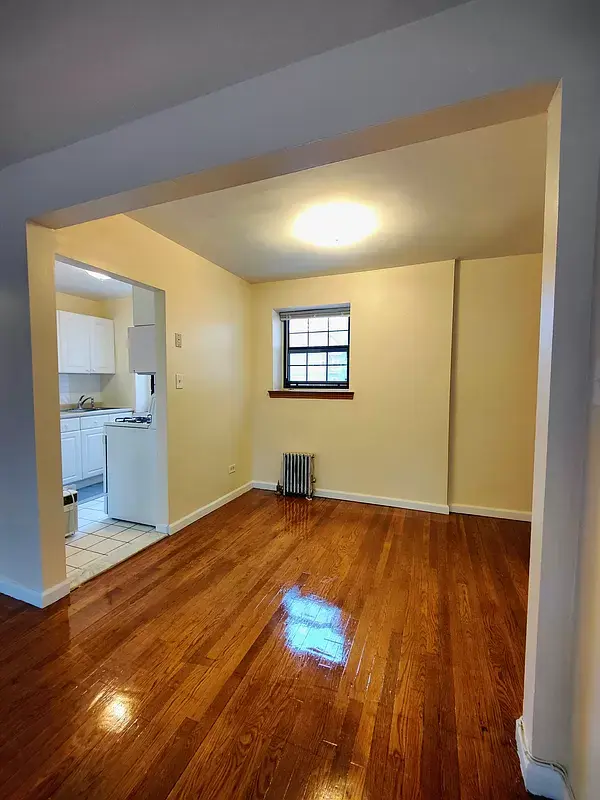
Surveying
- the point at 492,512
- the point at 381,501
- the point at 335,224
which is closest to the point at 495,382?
the point at 492,512

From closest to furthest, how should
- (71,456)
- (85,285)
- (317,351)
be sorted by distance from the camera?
(317,351) < (71,456) < (85,285)

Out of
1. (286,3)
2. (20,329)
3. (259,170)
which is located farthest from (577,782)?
(20,329)

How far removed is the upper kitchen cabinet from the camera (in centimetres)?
457

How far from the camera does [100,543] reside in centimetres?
283

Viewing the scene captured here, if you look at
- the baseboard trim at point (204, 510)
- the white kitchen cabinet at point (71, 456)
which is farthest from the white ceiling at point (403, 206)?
the white kitchen cabinet at point (71, 456)

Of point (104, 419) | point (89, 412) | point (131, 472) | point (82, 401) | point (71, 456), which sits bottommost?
point (71, 456)

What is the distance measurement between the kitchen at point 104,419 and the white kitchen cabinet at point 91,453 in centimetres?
1

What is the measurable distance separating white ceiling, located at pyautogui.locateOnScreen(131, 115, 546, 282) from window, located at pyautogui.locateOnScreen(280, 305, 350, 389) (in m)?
0.69

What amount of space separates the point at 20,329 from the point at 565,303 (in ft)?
8.13

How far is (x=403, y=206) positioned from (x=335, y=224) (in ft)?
1.57

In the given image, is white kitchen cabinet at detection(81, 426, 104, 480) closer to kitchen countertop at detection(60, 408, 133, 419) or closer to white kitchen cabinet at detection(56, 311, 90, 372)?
kitchen countertop at detection(60, 408, 133, 419)

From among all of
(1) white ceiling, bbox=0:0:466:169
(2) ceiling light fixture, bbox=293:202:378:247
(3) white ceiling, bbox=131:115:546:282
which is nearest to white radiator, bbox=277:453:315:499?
(3) white ceiling, bbox=131:115:546:282

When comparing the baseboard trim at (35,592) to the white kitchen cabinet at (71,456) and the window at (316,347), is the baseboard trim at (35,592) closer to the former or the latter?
the white kitchen cabinet at (71,456)

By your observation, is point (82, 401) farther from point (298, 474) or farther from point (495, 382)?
point (495, 382)
